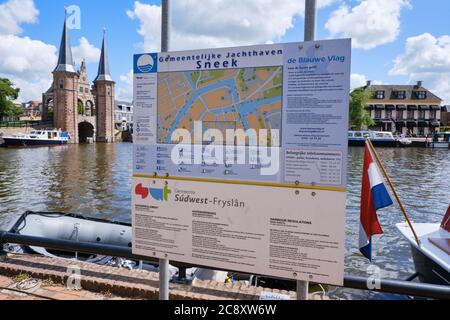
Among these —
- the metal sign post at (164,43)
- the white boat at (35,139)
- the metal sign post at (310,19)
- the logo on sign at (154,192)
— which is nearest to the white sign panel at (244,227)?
the logo on sign at (154,192)

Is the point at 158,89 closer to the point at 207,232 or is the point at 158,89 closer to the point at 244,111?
the point at 244,111

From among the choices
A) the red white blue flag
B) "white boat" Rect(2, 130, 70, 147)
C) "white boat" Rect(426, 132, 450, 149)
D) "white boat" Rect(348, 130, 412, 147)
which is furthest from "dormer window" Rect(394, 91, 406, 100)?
the red white blue flag

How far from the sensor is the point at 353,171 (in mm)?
29453

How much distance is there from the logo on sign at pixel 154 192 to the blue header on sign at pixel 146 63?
3.12ft

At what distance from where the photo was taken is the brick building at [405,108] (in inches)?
3125

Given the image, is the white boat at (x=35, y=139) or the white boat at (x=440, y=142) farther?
the white boat at (x=440, y=142)

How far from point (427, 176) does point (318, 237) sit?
27872 mm

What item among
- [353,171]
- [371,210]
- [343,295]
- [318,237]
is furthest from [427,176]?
[318,237]

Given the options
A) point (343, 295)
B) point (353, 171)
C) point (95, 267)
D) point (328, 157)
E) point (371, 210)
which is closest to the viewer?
point (328, 157)

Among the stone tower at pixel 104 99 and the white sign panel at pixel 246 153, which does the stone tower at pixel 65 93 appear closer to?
the stone tower at pixel 104 99

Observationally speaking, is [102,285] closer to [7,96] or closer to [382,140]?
[382,140]

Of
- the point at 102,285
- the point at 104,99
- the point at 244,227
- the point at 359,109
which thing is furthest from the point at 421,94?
the point at 244,227

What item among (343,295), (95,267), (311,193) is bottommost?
(343,295)

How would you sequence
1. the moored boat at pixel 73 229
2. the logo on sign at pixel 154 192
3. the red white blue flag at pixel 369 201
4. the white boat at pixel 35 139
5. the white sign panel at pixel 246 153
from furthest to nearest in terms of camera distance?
the white boat at pixel 35 139, the moored boat at pixel 73 229, the red white blue flag at pixel 369 201, the logo on sign at pixel 154 192, the white sign panel at pixel 246 153
